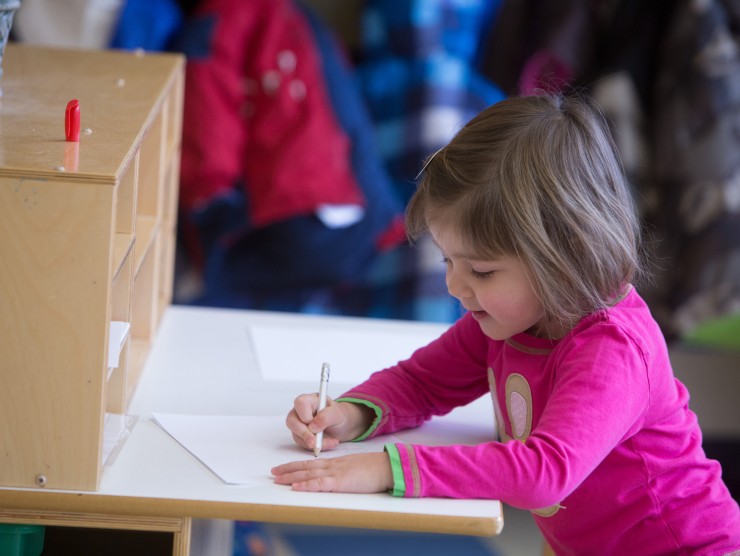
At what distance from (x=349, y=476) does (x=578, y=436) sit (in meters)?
0.24

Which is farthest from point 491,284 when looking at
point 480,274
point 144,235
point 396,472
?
point 144,235

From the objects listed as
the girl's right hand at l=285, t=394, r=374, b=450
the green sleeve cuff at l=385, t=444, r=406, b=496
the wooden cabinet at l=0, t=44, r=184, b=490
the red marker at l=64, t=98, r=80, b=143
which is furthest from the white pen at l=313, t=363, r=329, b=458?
the red marker at l=64, t=98, r=80, b=143

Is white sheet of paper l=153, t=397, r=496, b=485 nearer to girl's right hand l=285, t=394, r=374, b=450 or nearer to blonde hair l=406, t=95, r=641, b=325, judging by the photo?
girl's right hand l=285, t=394, r=374, b=450

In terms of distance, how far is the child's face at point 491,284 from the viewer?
1.09 meters

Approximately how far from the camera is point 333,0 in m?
2.76

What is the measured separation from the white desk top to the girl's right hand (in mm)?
84

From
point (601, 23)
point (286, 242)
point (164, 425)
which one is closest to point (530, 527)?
point (286, 242)

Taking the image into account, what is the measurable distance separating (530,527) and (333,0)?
4.84ft

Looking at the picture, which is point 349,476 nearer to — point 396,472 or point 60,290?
point 396,472

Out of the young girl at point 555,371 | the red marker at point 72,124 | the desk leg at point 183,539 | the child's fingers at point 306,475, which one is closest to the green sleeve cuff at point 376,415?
the young girl at point 555,371

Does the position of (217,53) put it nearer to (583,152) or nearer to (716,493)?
(583,152)

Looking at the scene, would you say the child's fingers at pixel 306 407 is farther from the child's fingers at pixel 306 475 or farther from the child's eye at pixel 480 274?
the child's eye at pixel 480 274

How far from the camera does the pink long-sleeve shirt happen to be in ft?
3.33

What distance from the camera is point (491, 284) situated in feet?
3.59
